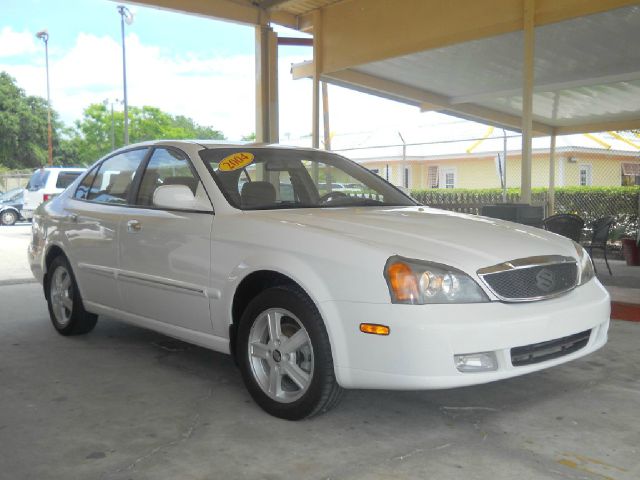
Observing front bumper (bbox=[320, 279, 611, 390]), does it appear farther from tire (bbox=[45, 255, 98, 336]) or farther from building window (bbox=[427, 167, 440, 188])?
building window (bbox=[427, 167, 440, 188])

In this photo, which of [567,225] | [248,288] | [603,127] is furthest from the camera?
[603,127]

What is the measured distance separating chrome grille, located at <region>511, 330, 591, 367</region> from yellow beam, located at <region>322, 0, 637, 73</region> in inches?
197

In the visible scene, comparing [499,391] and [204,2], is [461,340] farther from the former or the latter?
[204,2]

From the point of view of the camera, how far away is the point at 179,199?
13.3 ft

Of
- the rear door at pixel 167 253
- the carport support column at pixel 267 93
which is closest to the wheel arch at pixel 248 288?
the rear door at pixel 167 253

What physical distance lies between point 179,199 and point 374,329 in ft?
5.26

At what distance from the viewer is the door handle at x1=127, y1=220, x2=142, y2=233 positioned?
14.6ft

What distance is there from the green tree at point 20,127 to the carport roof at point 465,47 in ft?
135

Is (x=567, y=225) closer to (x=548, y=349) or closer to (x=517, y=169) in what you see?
(x=548, y=349)

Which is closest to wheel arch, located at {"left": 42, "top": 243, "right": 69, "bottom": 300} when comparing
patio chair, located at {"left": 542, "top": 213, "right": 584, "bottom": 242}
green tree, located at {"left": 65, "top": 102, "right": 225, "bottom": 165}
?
patio chair, located at {"left": 542, "top": 213, "right": 584, "bottom": 242}

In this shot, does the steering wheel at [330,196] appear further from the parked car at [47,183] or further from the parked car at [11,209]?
the parked car at [11,209]

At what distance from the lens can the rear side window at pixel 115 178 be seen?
4.88 m

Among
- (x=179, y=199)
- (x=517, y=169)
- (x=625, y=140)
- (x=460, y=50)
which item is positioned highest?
(x=460, y=50)

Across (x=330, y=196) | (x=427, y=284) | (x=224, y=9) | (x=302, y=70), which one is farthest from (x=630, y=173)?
(x=427, y=284)
